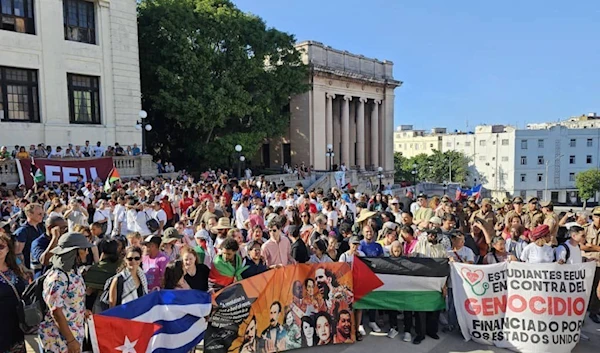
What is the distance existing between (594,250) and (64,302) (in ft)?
25.8

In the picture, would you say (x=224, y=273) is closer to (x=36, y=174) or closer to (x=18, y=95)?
(x=36, y=174)

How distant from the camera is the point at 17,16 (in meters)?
21.2

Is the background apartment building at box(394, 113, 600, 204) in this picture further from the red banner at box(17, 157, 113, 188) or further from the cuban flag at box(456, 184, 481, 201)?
the red banner at box(17, 157, 113, 188)

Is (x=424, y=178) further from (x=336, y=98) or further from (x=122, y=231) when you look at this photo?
(x=122, y=231)

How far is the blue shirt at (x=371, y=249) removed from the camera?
276 inches

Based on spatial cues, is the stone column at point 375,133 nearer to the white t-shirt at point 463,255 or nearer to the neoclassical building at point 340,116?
the neoclassical building at point 340,116

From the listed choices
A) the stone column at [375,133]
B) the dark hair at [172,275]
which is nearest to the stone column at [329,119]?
the stone column at [375,133]

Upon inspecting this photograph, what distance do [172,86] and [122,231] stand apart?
57.9ft

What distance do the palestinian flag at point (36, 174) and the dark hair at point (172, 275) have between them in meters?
13.2

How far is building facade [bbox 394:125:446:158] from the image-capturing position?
95287 millimetres

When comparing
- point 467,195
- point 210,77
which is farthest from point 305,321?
point 210,77

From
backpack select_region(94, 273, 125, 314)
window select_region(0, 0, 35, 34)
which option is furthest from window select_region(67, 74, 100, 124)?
backpack select_region(94, 273, 125, 314)

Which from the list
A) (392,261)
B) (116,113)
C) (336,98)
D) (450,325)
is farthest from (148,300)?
(336,98)

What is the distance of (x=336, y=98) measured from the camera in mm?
44969
